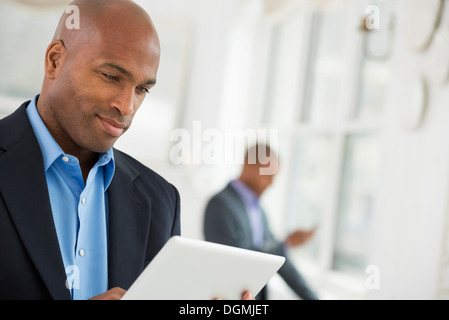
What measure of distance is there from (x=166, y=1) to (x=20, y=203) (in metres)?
3.36

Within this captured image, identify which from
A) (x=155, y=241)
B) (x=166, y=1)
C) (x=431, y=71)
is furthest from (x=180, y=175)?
(x=155, y=241)

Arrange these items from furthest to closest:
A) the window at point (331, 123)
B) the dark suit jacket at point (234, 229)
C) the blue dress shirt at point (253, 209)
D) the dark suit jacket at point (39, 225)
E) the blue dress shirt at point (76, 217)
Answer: the window at point (331, 123) < the blue dress shirt at point (253, 209) < the dark suit jacket at point (234, 229) < the blue dress shirt at point (76, 217) < the dark suit jacket at point (39, 225)

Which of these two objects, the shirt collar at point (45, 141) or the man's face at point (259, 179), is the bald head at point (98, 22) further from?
the man's face at point (259, 179)

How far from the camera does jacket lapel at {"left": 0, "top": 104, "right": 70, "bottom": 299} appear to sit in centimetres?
100

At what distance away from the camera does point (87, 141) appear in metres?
1.14

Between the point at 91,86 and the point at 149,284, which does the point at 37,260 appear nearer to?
the point at 149,284

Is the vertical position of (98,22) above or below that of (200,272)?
above

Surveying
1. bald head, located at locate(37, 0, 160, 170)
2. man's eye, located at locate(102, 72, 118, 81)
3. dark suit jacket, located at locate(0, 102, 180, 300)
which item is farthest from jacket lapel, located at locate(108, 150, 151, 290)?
man's eye, located at locate(102, 72, 118, 81)

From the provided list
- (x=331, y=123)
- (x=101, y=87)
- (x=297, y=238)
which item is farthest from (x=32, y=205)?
(x=331, y=123)

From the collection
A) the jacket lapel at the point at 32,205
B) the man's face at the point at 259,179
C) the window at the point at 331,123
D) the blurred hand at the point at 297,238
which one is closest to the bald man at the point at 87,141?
the jacket lapel at the point at 32,205

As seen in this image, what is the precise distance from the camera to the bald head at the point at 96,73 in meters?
1.12

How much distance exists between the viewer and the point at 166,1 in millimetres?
4133

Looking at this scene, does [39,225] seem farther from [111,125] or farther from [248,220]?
[248,220]

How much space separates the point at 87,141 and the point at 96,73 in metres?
0.14
